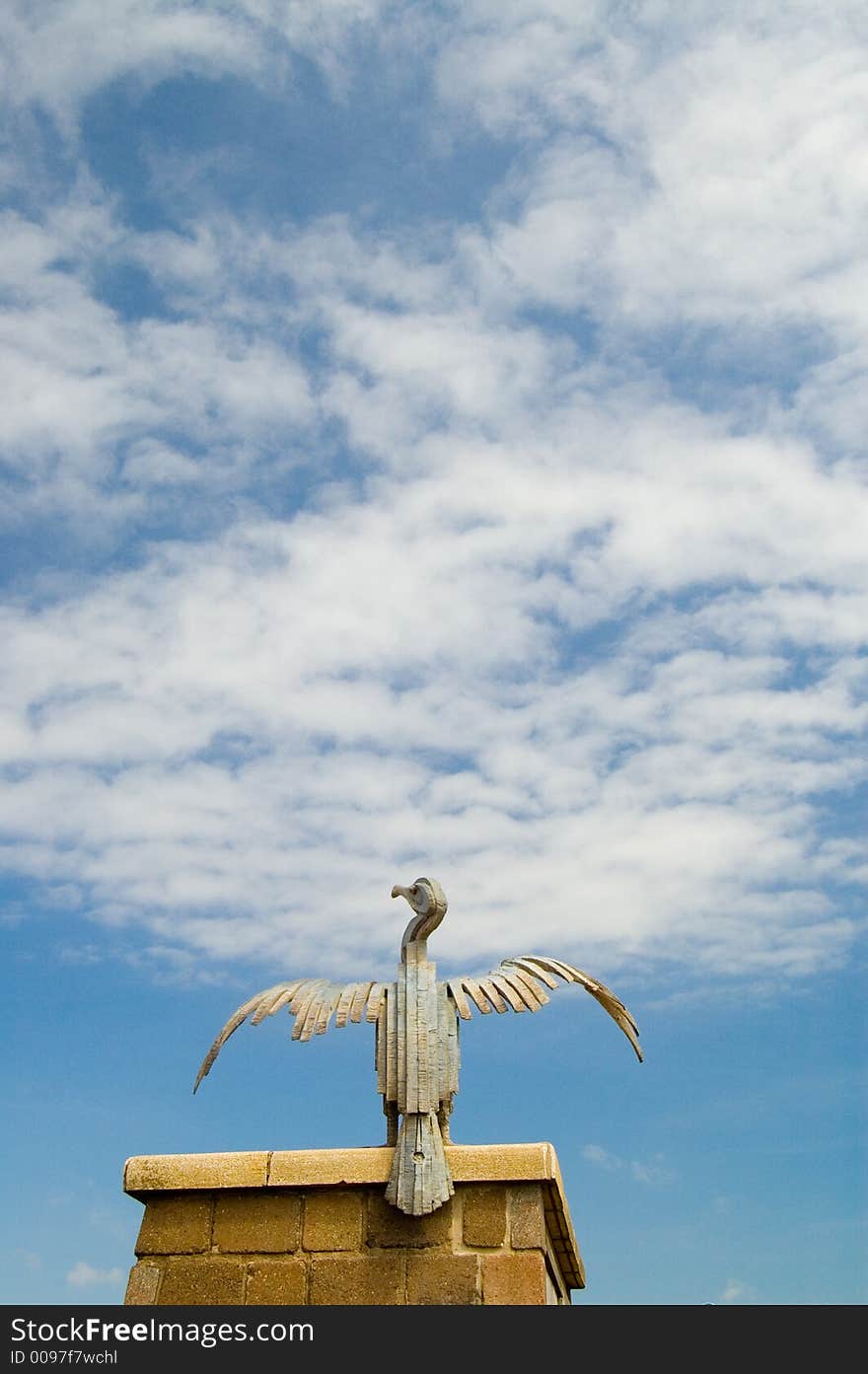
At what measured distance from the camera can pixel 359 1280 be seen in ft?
20.2

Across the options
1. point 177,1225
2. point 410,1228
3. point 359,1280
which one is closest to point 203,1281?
point 177,1225

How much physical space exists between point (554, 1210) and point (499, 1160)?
61cm

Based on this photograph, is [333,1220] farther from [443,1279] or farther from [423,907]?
[423,907]

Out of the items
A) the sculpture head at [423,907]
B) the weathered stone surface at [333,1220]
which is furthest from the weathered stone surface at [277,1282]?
the sculpture head at [423,907]

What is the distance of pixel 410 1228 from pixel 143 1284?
1.34 metres

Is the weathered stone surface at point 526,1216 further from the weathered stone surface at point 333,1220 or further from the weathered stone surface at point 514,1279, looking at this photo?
the weathered stone surface at point 333,1220

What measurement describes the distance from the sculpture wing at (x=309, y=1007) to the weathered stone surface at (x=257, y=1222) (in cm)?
59

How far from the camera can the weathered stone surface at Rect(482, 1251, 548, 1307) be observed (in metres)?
6.03

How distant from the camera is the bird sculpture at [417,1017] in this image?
6184mm

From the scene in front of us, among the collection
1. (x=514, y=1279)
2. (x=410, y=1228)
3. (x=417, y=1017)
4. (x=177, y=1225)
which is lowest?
(x=514, y=1279)
